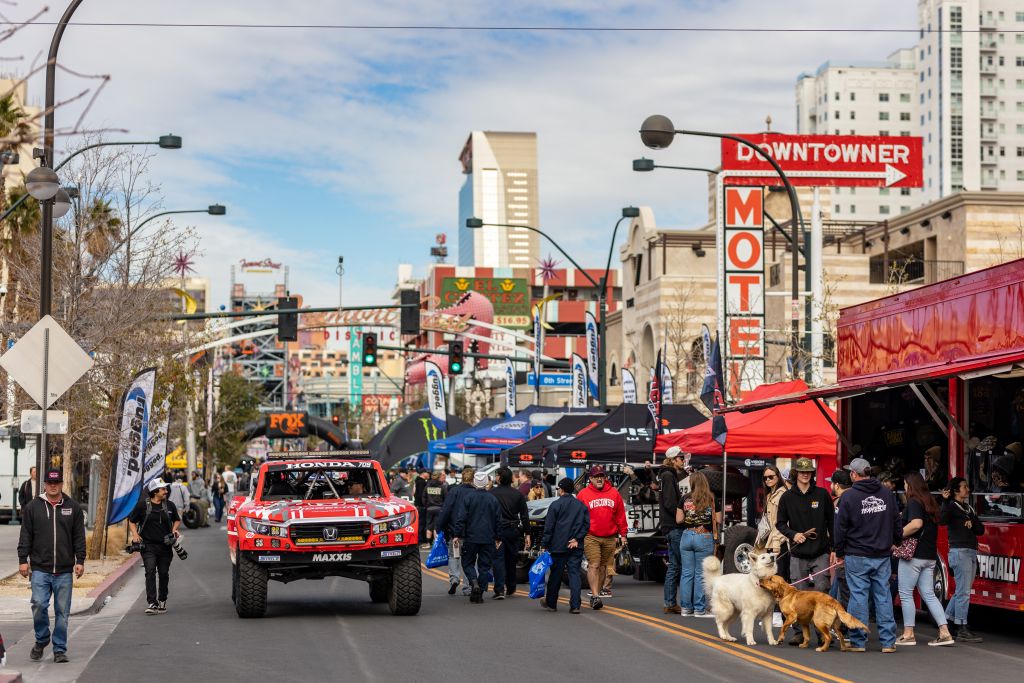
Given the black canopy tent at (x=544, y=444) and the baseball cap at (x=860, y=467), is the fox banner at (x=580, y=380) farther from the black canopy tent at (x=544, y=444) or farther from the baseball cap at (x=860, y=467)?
the baseball cap at (x=860, y=467)

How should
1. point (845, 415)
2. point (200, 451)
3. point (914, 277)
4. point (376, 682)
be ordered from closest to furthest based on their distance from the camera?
1. point (376, 682)
2. point (845, 415)
3. point (914, 277)
4. point (200, 451)

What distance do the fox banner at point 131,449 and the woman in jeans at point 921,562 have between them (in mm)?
14813

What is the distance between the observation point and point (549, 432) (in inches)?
1120

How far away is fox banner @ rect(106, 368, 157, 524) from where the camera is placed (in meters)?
25.8

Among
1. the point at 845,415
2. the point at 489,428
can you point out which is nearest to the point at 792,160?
the point at 489,428

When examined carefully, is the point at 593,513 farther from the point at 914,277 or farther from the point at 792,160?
the point at 914,277

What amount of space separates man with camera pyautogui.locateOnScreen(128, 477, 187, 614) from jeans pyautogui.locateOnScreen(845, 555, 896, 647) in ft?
28.1

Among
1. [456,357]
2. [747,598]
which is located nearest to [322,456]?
[747,598]

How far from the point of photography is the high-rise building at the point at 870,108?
16050 centimetres

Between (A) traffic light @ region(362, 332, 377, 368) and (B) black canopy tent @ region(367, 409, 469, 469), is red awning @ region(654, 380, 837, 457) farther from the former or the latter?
(B) black canopy tent @ region(367, 409, 469, 469)

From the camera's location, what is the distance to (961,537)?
1534 centimetres

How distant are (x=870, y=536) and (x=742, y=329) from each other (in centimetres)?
2658

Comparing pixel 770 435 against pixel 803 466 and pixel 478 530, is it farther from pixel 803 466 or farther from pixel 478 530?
pixel 803 466

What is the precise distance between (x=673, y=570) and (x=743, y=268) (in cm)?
2263
